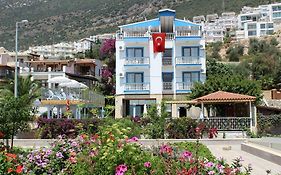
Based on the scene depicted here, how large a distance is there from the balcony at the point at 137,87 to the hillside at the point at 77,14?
80.9m

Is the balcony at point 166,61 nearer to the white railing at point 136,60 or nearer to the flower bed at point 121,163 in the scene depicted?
the white railing at point 136,60

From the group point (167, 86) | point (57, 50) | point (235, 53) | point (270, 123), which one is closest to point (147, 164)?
point (270, 123)

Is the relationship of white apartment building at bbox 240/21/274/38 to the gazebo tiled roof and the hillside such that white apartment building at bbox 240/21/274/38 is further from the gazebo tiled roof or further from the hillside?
the gazebo tiled roof

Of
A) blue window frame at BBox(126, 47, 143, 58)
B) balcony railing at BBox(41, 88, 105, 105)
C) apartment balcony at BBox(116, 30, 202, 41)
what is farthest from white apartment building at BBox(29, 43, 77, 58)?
balcony railing at BBox(41, 88, 105, 105)

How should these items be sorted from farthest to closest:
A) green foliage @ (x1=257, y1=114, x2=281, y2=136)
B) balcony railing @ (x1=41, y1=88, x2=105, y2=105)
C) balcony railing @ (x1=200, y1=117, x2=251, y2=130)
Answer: balcony railing @ (x1=41, y1=88, x2=105, y2=105) → green foliage @ (x1=257, y1=114, x2=281, y2=136) → balcony railing @ (x1=200, y1=117, x2=251, y2=130)

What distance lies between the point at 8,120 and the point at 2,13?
12526 centimetres

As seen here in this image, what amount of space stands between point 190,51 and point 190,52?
3.6 inches

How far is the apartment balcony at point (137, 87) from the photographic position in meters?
38.7

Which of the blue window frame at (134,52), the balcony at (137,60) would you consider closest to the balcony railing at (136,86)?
the balcony at (137,60)

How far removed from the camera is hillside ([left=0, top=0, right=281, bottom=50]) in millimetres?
122750

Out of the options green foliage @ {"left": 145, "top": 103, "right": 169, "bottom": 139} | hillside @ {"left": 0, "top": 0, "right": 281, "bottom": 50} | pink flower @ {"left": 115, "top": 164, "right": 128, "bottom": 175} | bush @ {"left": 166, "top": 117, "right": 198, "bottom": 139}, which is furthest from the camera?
hillside @ {"left": 0, "top": 0, "right": 281, "bottom": 50}

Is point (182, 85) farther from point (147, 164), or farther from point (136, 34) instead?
point (147, 164)

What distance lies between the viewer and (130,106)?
3988 cm

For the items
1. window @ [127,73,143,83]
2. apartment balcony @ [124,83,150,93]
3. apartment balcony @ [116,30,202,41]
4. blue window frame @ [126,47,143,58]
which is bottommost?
apartment balcony @ [124,83,150,93]
